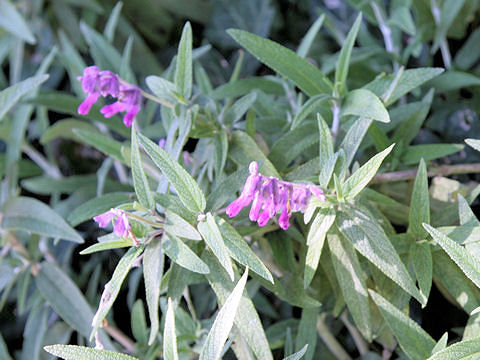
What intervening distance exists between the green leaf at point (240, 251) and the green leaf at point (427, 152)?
1.04ft

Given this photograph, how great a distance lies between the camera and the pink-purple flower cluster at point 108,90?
660mm

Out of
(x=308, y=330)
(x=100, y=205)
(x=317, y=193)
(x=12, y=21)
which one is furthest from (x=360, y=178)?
(x=12, y=21)

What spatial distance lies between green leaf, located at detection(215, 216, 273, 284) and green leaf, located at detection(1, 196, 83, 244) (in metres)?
0.28

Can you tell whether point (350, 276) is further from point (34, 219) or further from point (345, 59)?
point (34, 219)

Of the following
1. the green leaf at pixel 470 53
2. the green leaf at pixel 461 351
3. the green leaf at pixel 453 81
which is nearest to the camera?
the green leaf at pixel 461 351

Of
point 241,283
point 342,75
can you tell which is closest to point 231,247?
point 241,283

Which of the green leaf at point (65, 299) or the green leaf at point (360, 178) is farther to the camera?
the green leaf at point (65, 299)

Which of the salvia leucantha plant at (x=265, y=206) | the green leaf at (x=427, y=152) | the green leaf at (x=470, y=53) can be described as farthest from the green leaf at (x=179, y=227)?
the green leaf at (x=470, y=53)

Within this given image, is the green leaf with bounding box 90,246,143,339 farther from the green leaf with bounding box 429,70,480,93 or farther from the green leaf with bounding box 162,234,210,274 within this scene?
the green leaf with bounding box 429,70,480,93

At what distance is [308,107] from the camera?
693 millimetres

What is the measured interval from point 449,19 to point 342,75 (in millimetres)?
397

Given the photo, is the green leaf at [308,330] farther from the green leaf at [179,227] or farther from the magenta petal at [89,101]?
the magenta petal at [89,101]

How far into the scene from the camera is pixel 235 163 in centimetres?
78

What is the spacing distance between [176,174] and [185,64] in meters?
0.18
